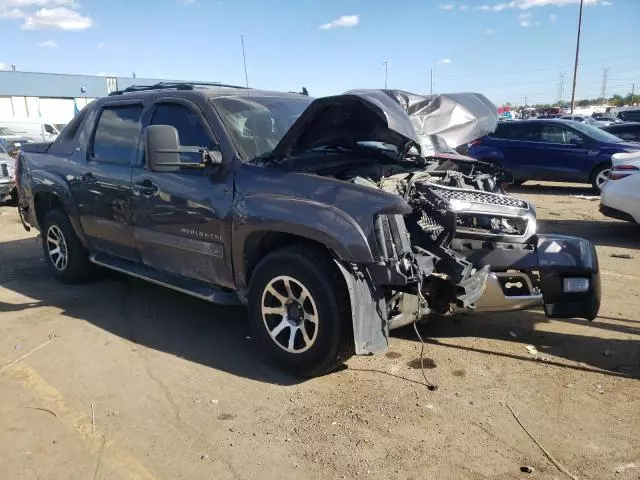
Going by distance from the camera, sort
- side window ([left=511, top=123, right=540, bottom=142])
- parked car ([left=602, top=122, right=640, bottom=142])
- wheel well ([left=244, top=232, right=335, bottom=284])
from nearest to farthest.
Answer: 1. wheel well ([left=244, top=232, right=335, bottom=284])
2. side window ([left=511, top=123, right=540, bottom=142])
3. parked car ([left=602, top=122, right=640, bottom=142])

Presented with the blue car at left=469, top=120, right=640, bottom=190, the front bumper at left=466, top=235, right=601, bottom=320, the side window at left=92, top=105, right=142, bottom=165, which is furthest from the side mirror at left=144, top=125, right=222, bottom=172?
the blue car at left=469, top=120, right=640, bottom=190

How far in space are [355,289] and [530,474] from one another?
135 cm

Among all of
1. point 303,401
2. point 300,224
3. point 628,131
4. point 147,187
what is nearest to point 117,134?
point 147,187

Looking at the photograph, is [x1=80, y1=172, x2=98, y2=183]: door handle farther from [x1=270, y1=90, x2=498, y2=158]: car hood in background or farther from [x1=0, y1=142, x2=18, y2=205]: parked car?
[x1=0, y1=142, x2=18, y2=205]: parked car

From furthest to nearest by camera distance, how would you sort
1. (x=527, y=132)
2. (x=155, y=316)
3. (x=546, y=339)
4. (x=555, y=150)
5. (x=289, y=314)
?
(x=527, y=132)
(x=555, y=150)
(x=155, y=316)
(x=546, y=339)
(x=289, y=314)

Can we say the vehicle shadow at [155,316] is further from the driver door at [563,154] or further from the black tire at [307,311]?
the driver door at [563,154]

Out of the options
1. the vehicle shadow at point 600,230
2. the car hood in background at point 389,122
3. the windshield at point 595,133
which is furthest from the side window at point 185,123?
the windshield at point 595,133

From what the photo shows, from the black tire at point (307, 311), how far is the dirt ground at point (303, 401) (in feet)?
0.61

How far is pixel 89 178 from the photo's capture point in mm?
5375

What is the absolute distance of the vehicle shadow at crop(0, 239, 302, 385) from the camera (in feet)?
13.9

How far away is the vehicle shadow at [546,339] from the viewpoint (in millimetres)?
4035

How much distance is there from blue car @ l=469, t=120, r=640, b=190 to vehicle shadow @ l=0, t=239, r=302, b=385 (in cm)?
945

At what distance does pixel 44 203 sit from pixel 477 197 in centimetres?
479

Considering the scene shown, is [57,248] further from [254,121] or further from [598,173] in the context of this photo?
[598,173]
